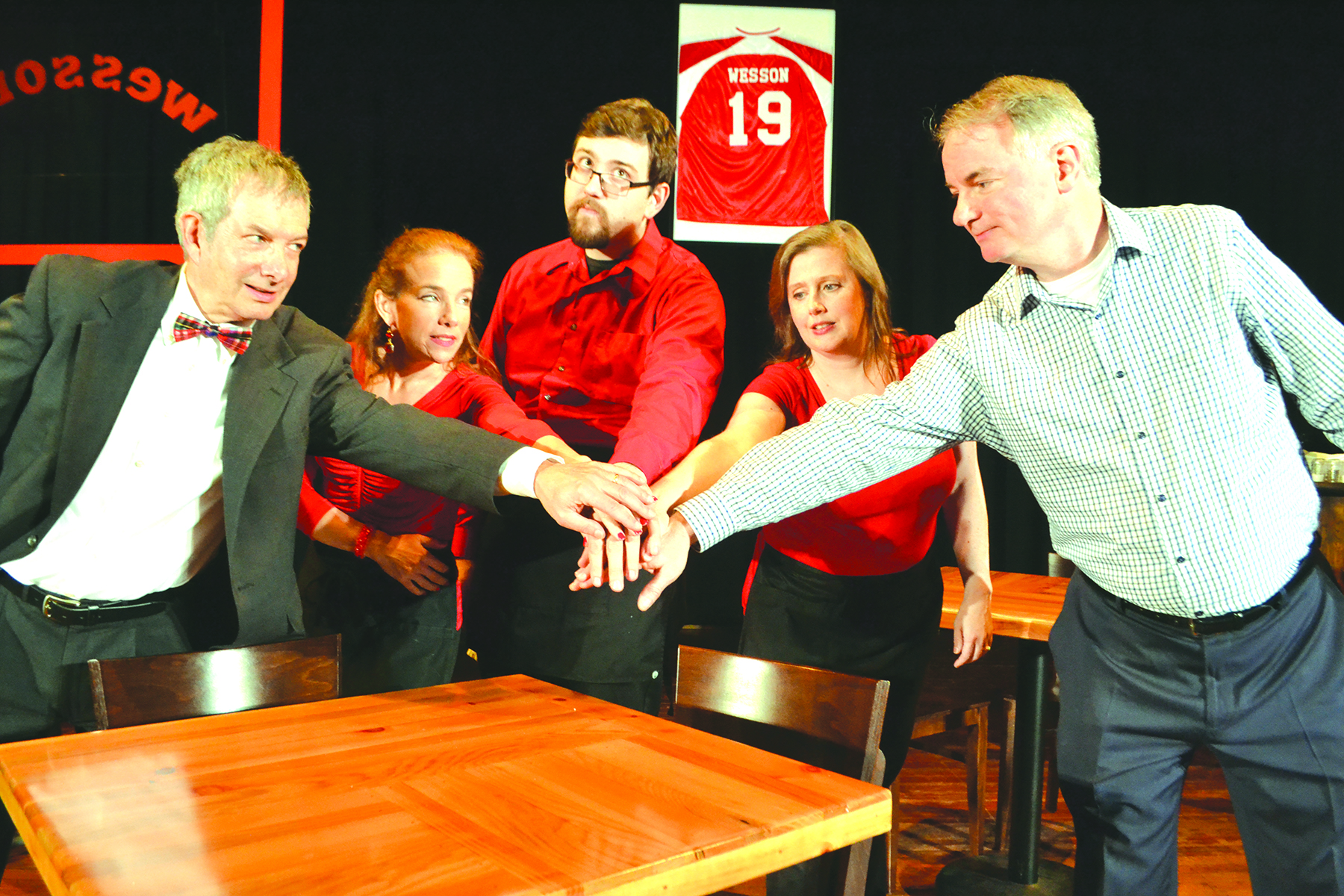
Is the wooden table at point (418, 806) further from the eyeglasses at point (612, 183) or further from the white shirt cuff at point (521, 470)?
the eyeglasses at point (612, 183)

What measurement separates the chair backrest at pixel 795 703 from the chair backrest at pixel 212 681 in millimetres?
777

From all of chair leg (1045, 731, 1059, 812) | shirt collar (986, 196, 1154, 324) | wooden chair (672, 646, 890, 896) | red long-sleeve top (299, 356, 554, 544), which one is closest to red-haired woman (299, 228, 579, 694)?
red long-sleeve top (299, 356, 554, 544)

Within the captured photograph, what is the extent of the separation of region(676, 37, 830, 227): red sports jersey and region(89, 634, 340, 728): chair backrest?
2053mm

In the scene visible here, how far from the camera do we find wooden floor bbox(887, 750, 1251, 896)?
311cm

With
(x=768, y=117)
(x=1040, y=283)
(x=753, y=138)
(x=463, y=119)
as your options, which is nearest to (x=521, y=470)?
(x=1040, y=283)

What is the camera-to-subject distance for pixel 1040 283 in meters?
1.82

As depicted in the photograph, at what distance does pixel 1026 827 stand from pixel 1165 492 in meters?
1.77

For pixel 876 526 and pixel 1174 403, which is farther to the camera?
pixel 876 526

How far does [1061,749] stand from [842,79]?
3.07 meters

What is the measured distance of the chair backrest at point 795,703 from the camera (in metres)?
1.71

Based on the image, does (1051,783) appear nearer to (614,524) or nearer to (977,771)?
(977,771)

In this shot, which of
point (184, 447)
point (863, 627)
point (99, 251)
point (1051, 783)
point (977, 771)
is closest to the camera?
point (184, 447)

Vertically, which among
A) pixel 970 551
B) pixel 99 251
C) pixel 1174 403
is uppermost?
pixel 99 251

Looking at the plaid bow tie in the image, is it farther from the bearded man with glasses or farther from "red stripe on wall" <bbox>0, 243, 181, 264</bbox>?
"red stripe on wall" <bbox>0, 243, 181, 264</bbox>
